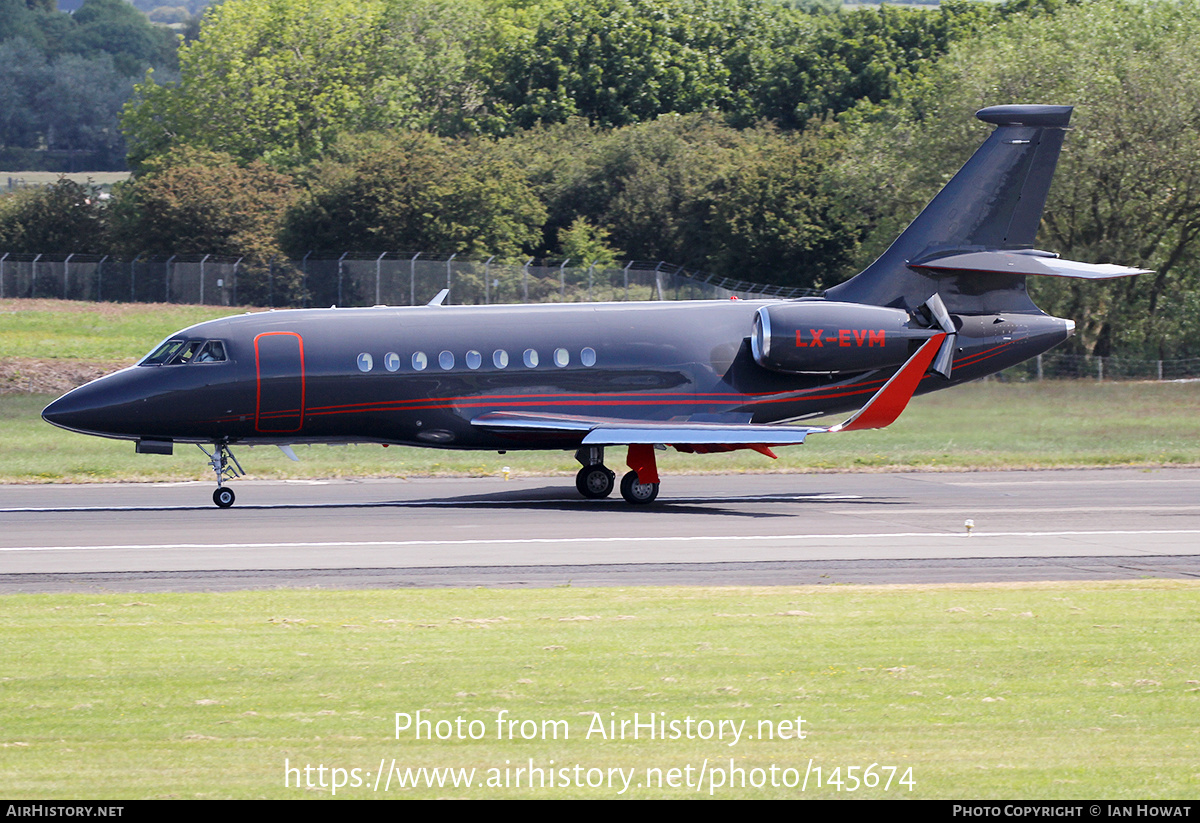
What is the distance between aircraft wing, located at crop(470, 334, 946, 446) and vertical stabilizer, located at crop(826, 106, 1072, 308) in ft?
8.53

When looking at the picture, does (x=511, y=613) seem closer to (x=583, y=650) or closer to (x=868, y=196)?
(x=583, y=650)

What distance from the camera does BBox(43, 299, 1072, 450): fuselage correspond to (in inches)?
1051

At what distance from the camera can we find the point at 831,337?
2773 cm

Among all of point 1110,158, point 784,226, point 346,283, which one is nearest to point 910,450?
point 1110,158

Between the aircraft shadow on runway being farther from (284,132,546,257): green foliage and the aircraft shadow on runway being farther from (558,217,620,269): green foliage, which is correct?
(558,217,620,269): green foliage

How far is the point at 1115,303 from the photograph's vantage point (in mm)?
55906

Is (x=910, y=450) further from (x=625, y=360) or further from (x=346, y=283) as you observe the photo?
(x=346, y=283)

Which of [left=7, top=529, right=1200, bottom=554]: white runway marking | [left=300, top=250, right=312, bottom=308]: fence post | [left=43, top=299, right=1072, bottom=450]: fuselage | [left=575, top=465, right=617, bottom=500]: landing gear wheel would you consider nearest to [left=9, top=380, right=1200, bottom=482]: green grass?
[left=575, top=465, right=617, bottom=500]: landing gear wheel

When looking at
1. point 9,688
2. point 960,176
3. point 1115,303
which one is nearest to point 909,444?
point 960,176

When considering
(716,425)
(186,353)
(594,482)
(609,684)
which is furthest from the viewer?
(594,482)

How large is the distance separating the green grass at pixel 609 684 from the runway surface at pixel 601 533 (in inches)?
70.2

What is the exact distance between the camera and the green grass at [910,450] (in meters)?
34.1

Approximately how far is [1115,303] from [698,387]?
33576 mm

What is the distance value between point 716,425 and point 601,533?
5.00 meters
